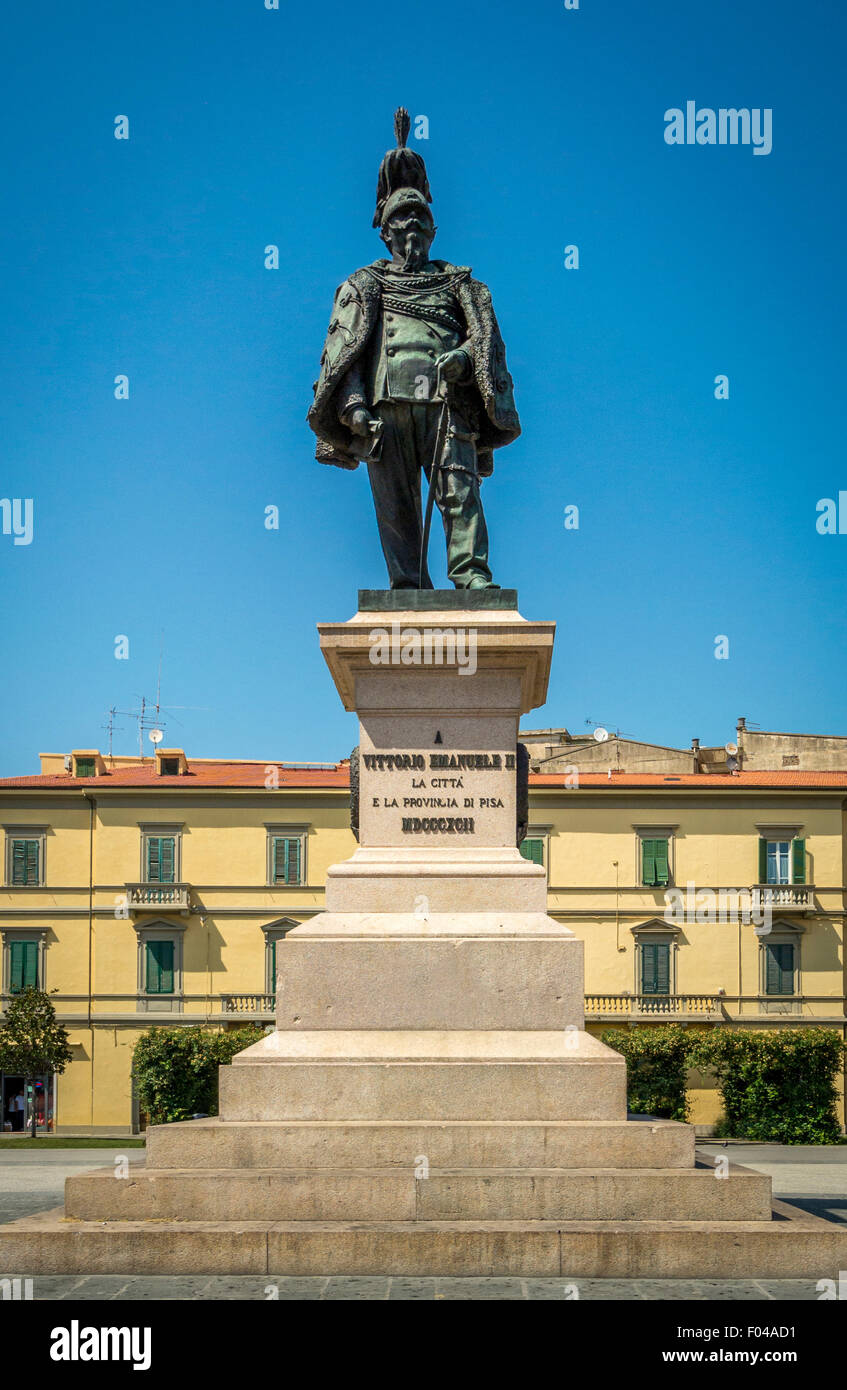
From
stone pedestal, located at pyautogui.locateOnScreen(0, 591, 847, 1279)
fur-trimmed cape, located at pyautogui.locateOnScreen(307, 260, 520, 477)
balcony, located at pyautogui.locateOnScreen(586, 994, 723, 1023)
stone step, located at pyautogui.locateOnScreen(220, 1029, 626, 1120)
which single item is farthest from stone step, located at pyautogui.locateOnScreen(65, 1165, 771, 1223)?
balcony, located at pyautogui.locateOnScreen(586, 994, 723, 1023)

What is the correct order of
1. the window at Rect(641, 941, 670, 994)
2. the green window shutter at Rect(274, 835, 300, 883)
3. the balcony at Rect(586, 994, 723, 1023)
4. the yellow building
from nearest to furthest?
the balcony at Rect(586, 994, 723, 1023), the window at Rect(641, 941, 670, 994), the yellow building, the green window shutter at Rect(274, 835, 300, 883)

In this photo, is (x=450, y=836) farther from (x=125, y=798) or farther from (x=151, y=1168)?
(x=125, y=798)

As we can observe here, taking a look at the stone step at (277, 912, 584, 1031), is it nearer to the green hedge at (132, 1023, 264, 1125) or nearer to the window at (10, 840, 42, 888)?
the green hedge at (132, 1023, 264, 1125)

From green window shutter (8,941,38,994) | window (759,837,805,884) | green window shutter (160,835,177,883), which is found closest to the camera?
window (759,837,805,884)

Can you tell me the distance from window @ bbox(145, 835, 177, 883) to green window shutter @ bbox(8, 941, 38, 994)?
479cm

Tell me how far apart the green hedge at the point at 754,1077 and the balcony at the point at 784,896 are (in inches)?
428

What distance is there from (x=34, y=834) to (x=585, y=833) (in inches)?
778

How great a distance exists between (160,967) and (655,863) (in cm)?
1763

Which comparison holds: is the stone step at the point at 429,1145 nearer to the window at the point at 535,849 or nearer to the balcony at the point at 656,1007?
the balcony at the point at 656,1007

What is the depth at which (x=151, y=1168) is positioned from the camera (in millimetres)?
7730

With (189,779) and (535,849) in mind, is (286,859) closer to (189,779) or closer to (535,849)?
(189,779)

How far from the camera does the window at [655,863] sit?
5028 centimetres

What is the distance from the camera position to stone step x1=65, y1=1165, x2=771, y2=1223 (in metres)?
7.31
